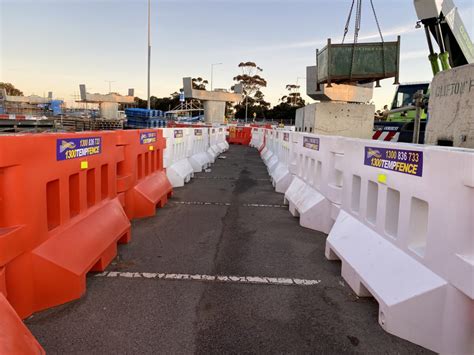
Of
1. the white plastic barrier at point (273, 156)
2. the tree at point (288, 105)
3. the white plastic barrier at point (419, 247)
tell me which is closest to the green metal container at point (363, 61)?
the white plastic barrier at point (273, 156)

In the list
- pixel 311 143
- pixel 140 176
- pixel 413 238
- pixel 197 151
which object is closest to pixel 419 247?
pixel 413 238

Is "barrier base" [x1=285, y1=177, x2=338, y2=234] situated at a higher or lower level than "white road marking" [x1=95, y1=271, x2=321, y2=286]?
higher

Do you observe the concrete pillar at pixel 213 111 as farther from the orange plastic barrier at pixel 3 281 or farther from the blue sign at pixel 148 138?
the orange plastic barrier at pixel 3 281

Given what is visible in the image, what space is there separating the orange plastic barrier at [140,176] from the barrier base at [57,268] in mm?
1888

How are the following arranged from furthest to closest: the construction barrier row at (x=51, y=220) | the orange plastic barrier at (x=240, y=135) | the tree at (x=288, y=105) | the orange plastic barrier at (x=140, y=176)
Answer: the tree at (x=288, y=105) → the orange plastic barrier at (x=240, y=135) → the orange plastic barrier at (x=140, y=176) → the construction barrier row at (x=51, y=220)

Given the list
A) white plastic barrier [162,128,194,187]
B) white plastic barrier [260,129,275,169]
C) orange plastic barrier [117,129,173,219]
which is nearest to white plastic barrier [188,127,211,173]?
white plastic barrier [162,128,194,187]

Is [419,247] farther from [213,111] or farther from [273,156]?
[213,111]

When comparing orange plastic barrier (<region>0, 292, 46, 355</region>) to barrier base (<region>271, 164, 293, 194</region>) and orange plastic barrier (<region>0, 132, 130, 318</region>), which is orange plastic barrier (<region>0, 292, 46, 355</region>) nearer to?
orange plastic barrier (<region>0, 132, 130, 318</region>)

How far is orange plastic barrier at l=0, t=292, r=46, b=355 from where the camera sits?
2.16m

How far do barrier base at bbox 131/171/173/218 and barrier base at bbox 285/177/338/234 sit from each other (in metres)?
2.56

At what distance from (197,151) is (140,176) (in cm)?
749

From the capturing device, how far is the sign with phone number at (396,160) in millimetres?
3256

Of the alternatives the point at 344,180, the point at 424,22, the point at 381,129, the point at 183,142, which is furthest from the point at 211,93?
the point at 344,180

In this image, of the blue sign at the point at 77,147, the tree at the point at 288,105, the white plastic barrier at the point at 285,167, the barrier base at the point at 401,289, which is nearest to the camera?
the barrier base at the point at 401,289
